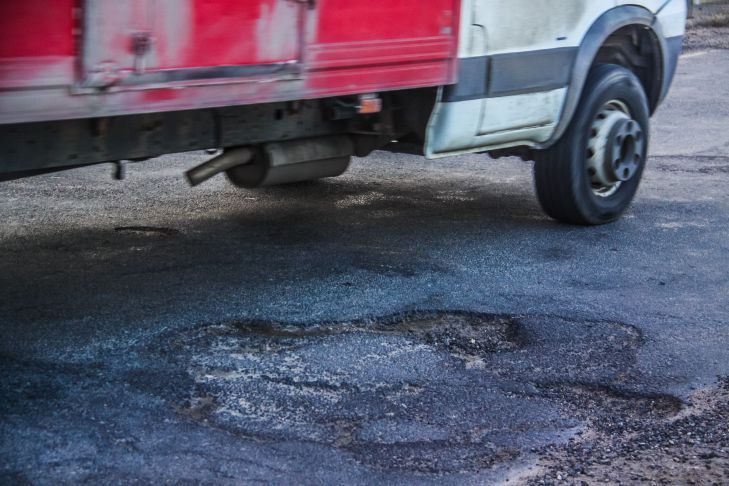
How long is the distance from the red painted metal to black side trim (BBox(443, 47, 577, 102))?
0.24m

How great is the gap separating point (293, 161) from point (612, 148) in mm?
1976

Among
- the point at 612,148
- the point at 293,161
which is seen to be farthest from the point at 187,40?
the point at 612,148

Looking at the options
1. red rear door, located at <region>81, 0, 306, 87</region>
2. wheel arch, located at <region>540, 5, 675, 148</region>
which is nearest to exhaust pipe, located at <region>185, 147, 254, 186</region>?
red rear door, located at <region>81, 0, 306, 87</region>

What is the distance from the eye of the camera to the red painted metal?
3.60 metres

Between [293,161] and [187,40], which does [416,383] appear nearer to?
[187,40]

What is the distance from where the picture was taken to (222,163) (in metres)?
5.14

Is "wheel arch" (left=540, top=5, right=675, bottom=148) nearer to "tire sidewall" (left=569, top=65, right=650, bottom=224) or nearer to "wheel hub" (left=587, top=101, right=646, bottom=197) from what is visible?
"tire sidewall" (left=569, top=65, right=650, bottom=224)

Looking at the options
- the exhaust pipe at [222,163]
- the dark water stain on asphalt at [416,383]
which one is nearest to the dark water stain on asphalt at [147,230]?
the exhaust pipe at [222,163]

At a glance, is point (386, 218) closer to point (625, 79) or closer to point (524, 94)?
point (524, 94)

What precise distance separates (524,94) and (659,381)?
2.08m

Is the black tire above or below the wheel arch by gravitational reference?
below

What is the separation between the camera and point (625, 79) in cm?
630

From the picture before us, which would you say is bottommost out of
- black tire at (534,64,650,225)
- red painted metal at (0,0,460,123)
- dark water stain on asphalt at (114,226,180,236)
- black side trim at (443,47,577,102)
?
dark water stain on asphalt at (114,226,180,236)

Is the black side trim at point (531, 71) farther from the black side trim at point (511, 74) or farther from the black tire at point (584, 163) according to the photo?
the black tire at point (584, 163)
